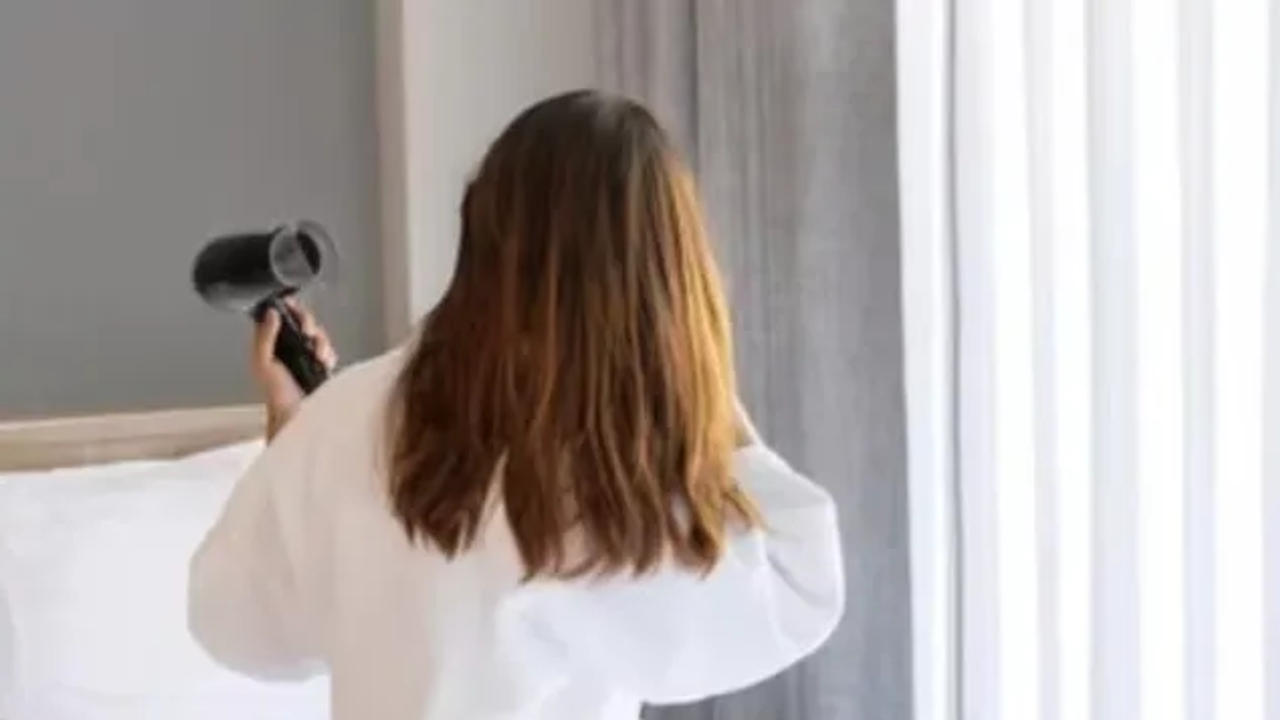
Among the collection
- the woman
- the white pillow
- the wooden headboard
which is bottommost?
the white pillow

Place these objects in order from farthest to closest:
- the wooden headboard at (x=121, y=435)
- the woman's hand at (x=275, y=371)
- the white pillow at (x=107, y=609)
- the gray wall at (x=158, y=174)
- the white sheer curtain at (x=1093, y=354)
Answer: the gray wall at (x=158, y=174) < the wooden headboard at (x=121, y=435) < the white pillow at (x=107, y=609) < the white sheer curtain at (x=1093, y=354) < the woman's hand at (x=275, y=371)

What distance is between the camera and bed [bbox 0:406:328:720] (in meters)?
2.24

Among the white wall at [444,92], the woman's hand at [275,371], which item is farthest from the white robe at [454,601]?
the white wall at [444,92]

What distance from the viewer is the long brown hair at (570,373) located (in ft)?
5.08

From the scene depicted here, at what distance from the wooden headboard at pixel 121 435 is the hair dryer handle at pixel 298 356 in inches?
26.3

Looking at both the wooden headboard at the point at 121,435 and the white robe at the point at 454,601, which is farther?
the wooden headboard at the point at 121,435

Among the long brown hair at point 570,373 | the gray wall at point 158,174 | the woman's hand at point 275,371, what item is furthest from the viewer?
the gray wall at point 158,174

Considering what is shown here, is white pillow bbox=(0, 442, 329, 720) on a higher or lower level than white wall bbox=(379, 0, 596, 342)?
lower

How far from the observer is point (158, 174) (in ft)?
8.87

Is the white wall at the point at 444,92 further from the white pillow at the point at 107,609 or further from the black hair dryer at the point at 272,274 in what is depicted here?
the black hair dryer at the point at 272,274

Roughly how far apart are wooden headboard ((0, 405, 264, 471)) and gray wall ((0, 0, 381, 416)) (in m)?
0.09

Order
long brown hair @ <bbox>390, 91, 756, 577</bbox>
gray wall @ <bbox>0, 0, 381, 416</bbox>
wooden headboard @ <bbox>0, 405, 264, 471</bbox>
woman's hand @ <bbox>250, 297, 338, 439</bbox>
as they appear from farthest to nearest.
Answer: gray wall @ <bbox>0, 0, 381, 416</bbox>
wooden headboard @ <bbox>0, 405, 264, 471</bbox>
woman's hand @ <bbox>250, 297, 338, 439</bbox>
long brown hair @ <bbox>390, 91, 756, 577</bbox>

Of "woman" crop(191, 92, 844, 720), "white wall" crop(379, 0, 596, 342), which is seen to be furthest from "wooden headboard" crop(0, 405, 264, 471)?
"woman" crop(191, 92, 844, 720)

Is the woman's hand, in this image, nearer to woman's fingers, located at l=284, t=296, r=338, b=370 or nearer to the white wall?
woman's fingers, located at l=284, t=296, r=338, b=370
